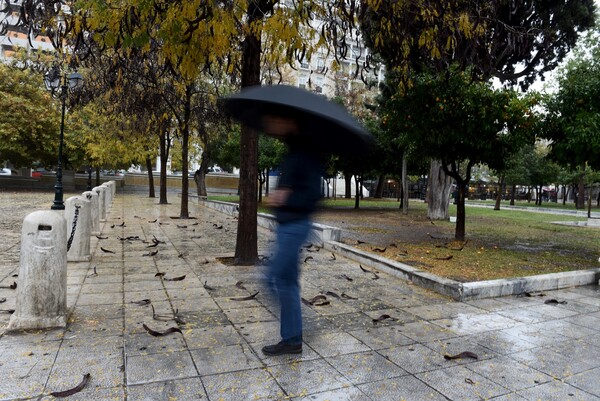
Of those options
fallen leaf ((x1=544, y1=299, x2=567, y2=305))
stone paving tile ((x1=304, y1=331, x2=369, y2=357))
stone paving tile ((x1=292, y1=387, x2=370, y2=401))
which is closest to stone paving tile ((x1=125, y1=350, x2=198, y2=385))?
stone paving tile ((x1=292, y1=387, x2=370, y2=401))

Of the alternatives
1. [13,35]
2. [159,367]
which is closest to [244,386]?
[159,367]

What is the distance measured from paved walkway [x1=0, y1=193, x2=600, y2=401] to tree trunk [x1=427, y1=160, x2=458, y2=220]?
461 inches

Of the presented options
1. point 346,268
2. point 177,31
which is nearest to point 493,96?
point 346,268

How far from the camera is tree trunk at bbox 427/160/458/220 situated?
1801 cm

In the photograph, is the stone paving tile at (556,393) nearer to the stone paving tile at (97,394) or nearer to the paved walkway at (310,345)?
the paved walkway at (310,345)

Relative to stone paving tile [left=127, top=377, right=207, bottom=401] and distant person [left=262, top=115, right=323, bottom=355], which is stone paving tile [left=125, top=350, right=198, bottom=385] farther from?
distant person [left=262, top=115, right=323, bottom=355]

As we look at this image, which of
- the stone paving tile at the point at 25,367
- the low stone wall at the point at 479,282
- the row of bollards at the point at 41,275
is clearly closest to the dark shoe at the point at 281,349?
the low stone wall at the point at 479,282

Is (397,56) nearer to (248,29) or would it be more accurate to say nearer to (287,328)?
(248,29)

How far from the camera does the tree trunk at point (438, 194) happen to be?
1801cm

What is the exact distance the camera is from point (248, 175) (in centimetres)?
730

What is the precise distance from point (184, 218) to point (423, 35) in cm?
1082

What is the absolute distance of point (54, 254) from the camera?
409 cm

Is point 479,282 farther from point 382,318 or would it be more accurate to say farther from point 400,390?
point 400,390

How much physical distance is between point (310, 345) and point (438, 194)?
15.5 m
